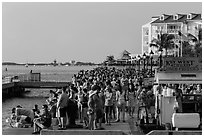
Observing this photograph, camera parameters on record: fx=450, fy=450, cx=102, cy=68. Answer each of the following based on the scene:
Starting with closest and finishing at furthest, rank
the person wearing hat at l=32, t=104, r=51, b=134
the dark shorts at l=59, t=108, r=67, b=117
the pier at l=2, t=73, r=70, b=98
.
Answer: the dark shorts at l=59, t=108, r=67, b=117 → the person wearing hat at l=32, t=104, r=51, b=134 → the pier at l=2, t=73, r=70, b=98

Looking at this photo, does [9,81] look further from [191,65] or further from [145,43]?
[145,43]

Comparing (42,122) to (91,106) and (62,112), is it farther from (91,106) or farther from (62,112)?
(91,106)

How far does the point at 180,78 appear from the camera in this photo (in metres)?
14.8

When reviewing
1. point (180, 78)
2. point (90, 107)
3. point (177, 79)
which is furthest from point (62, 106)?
point (180, 78)

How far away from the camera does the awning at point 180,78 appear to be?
48.2 feet

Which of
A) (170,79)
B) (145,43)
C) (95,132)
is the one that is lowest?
(95,132)

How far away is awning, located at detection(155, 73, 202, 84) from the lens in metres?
14.7

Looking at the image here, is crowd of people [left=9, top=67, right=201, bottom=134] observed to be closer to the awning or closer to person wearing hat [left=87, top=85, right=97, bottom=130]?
person wearing hat [left=87, top=85, right=97, bottom=130]

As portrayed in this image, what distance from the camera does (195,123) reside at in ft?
43.4

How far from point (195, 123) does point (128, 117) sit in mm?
4416

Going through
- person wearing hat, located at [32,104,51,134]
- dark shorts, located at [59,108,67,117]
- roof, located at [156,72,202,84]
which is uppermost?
roof, located at [156,72,202,84]

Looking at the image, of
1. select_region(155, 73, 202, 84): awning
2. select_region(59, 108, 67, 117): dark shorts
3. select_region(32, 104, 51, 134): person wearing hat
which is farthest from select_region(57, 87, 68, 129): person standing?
select_region(155, 73, 202, 84): awning

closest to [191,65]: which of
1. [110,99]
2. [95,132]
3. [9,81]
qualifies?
[110,99]

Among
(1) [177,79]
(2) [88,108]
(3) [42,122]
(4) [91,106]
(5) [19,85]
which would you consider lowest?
(3) [42,122]
